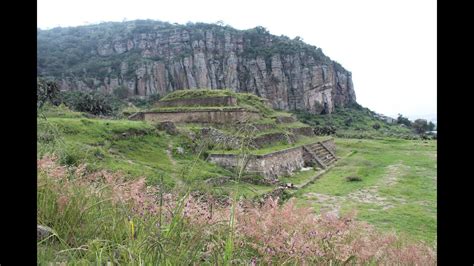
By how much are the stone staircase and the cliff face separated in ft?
176

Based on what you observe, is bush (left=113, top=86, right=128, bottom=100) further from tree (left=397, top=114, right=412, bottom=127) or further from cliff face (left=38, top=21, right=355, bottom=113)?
tree (left=397, top=114, right=412, bottom=127)

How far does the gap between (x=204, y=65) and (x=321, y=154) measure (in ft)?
226

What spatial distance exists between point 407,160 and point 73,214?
75.7 ft

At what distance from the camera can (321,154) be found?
75.3 ft

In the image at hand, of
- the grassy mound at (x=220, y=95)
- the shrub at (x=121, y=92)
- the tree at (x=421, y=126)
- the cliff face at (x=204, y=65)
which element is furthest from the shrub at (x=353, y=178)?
the cliff face at (x=204, y=65)

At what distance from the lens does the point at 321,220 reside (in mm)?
2514

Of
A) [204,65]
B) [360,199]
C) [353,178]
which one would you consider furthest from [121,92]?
[360,199]

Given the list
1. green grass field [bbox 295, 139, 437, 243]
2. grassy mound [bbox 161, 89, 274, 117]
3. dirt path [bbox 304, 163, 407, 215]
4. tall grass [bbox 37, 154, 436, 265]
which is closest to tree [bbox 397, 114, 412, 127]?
green grass field [bbox 295, 139, 437, 243]

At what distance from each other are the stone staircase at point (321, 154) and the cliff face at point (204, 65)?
176 feet

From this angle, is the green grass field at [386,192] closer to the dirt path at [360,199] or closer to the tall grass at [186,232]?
the dirt path at [360,199]

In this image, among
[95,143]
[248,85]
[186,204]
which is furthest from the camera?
[248,85]
